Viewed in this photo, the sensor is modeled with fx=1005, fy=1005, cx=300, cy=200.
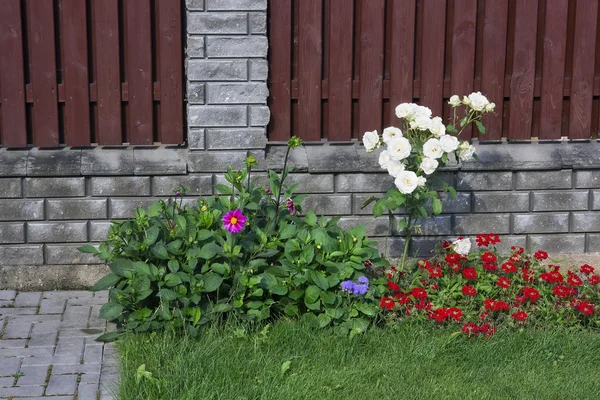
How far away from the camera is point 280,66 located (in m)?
6.25

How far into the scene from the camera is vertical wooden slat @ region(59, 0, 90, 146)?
6.06 m

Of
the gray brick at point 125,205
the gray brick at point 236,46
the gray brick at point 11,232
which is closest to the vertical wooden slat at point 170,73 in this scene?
the gray brick at point 236,46

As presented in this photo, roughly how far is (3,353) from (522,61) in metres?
3.59

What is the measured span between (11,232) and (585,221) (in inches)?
143

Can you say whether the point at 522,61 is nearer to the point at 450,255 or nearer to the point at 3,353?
the point at 450,255

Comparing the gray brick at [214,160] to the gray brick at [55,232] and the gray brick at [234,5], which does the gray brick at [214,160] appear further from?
the gray brick at [234,5]

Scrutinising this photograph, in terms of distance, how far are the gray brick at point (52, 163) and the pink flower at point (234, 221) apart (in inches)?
Answer: 49.2

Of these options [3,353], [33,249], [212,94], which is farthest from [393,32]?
[3,353]

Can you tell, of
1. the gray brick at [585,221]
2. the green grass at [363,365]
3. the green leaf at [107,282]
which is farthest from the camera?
the gray brick at [585,221]

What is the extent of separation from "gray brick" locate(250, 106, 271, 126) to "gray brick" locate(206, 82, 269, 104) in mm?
40

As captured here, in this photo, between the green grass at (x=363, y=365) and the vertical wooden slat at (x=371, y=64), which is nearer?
the green grass at (x=363, y=365)

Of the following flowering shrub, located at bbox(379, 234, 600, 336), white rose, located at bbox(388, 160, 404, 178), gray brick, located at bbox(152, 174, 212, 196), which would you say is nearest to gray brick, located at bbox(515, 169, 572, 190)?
flowering shrub, located at bbox(379, 234, 600, 336)

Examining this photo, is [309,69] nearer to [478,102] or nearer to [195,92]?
[195,92]

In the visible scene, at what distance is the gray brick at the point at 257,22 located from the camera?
6.09m
